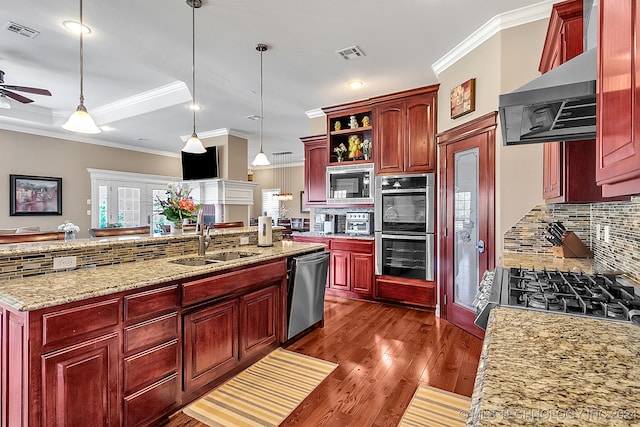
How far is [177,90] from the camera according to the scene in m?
4.57

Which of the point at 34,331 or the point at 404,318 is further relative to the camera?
the point at 404,318

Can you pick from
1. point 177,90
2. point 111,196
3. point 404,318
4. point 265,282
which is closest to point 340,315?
point 404,318

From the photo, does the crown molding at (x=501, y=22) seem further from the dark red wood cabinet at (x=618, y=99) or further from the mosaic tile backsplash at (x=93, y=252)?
the mosaic tile backsplash at (x=93, y=252)

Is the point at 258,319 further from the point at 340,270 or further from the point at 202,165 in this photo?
the point at 202,165

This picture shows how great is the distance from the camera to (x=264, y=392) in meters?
2.24

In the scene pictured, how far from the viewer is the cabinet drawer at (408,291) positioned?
395 cm

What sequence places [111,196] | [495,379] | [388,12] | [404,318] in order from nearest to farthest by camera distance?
1. [495,379]
2. [388,12]
3. [404,318]
4. [111,196]

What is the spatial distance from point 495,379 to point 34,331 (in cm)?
176

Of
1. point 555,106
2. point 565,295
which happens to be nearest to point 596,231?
point 565,295

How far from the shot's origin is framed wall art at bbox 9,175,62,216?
5944 mm

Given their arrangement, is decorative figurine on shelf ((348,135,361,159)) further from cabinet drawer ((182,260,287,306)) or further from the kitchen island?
the kitchen island

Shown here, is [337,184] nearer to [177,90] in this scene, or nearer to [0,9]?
[177,90]

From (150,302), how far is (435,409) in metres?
1.91

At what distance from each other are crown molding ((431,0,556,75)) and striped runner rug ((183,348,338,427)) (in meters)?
3.26
